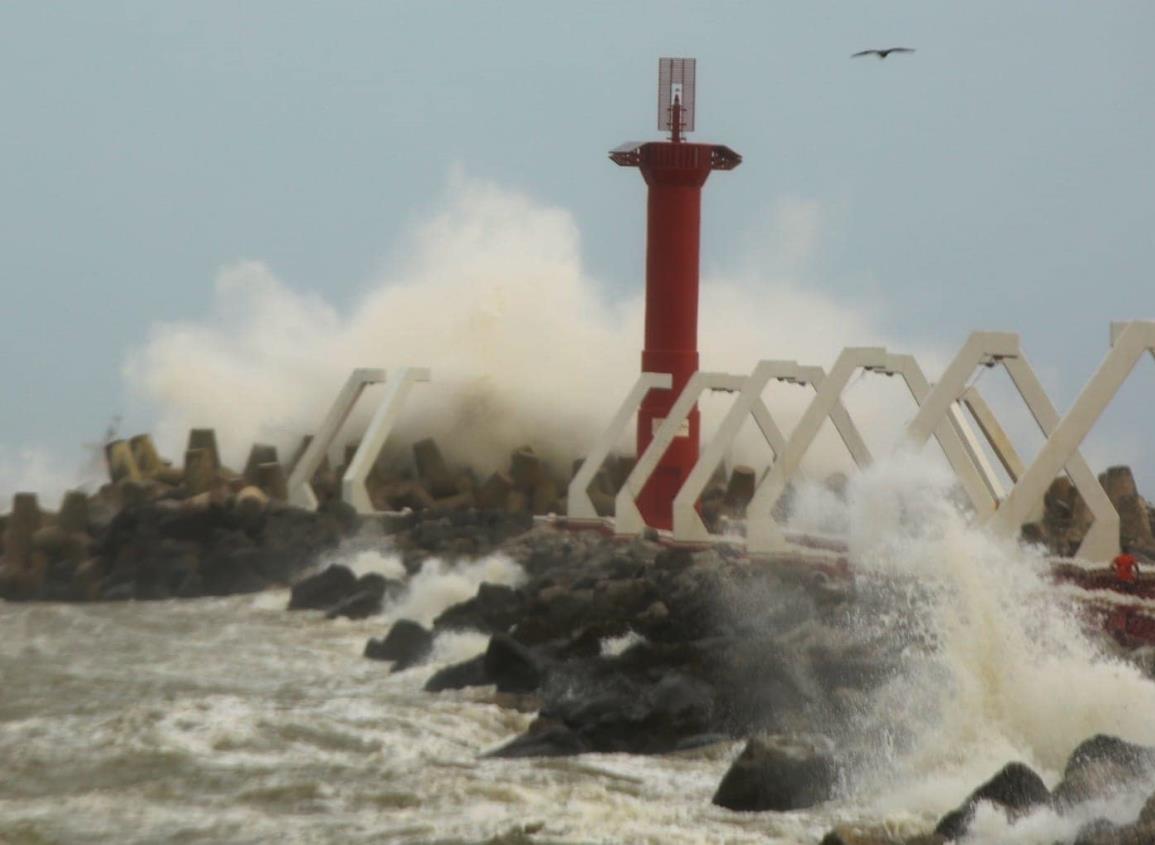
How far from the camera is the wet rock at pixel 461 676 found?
47.0ft

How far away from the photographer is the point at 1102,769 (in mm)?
9219

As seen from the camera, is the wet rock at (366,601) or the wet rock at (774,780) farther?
the wet rock at (366,601)

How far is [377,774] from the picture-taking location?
1193cm

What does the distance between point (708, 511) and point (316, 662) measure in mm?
7279

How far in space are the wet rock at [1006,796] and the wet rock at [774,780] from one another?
1147 mm

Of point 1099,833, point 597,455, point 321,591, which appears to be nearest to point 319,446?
point 597,455

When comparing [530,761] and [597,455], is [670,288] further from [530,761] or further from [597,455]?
[530,761]

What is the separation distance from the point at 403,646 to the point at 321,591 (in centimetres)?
382

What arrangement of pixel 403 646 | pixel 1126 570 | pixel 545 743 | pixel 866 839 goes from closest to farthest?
1. pixel 866 839
2. pixel 545 743
3. pixel 1126 570
4. pixel 403 646

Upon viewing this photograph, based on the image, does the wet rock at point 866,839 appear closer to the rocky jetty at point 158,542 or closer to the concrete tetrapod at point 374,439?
the rocky jetty at point 158,542

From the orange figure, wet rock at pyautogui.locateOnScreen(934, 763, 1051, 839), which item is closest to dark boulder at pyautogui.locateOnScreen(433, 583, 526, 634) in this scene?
the orange figure

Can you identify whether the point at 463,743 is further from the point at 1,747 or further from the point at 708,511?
the point at 708,511

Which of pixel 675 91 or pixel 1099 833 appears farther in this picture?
pixel 675 91

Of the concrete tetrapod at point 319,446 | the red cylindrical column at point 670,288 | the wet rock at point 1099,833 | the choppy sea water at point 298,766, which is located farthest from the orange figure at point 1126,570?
the concrete tetrapod at point 319,446
